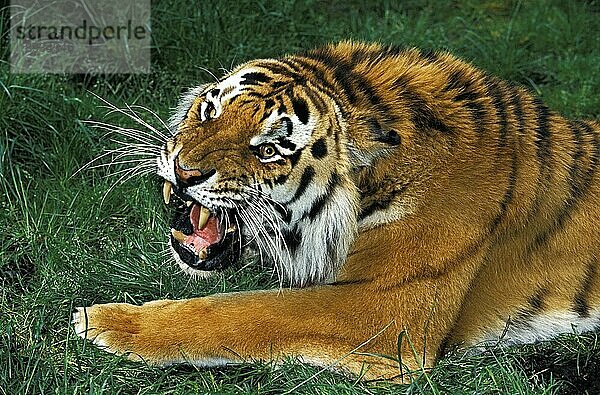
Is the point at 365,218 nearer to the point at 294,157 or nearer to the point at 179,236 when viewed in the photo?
the point at 294,157

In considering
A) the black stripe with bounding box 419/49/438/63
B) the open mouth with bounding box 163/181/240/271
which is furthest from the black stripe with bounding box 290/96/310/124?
the black stripe with bounding box 419/49/438/63

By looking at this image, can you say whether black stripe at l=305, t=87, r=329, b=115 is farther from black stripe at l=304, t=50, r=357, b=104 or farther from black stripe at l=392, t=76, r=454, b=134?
black stripe at l=392, t=76, r=454, b=134

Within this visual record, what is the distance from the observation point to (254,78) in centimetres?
312

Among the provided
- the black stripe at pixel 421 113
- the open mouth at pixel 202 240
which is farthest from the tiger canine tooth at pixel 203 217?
the black stripe at pixel 421 113

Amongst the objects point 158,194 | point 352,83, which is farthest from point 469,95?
point 158,194

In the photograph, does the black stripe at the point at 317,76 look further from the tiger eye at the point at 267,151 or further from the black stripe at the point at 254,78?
the tiger eye at the point at 267,151

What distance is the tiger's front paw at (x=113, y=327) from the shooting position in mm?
3064

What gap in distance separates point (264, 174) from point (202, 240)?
35cm

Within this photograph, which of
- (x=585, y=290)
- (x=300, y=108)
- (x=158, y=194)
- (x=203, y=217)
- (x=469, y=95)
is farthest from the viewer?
(x=158, y=194)

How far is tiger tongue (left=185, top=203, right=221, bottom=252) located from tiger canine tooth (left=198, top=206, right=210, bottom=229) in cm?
1

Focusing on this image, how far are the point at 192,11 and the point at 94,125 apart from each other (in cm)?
117

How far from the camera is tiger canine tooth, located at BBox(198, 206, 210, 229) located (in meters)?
3.09

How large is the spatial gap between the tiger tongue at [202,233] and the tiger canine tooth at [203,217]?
1 centimetres

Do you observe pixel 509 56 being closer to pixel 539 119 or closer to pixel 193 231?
pixel 539 119
